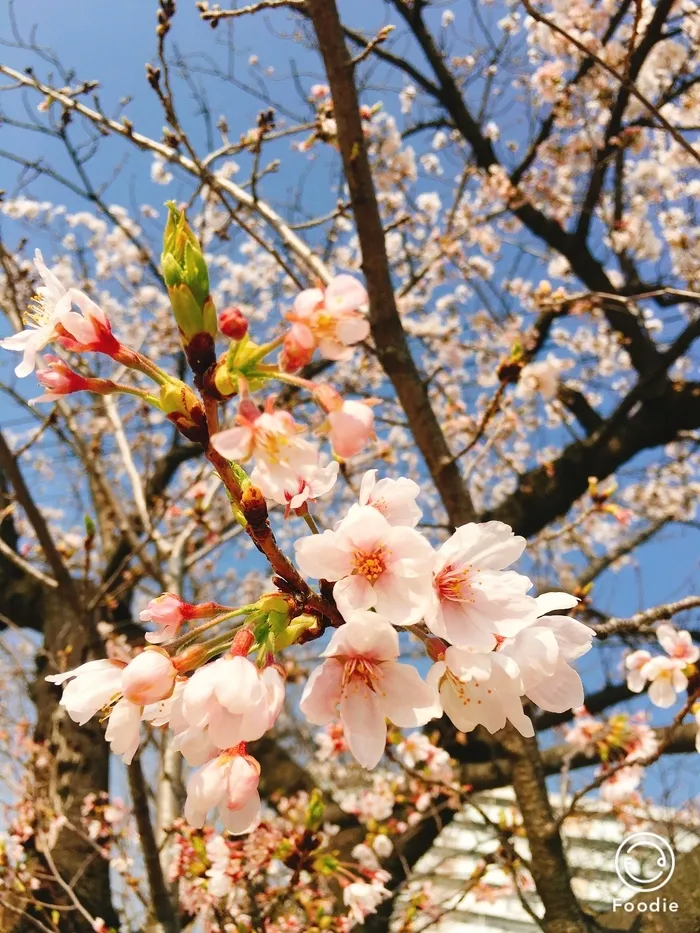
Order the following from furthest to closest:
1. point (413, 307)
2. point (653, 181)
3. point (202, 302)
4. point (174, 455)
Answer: point (413, 307) < point (653, 181) < point (174, 455) < point (202, 302)

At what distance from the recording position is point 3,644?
11.1 ft

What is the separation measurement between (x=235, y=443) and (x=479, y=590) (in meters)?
0.38

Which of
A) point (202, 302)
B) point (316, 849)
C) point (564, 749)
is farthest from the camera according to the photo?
point (564, 749)

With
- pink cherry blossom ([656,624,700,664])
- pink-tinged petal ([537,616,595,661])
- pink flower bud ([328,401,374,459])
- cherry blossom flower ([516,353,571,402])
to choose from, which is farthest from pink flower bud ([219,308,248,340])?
cherry blossom flower ([516,353,571,402])

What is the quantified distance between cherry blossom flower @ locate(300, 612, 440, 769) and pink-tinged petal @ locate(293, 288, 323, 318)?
1.41 ft

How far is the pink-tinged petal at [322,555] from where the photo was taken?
0.78 meters

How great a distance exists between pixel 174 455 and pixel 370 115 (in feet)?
11.2

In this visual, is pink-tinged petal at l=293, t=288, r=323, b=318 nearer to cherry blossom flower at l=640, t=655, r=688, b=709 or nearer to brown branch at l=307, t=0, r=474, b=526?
brown branch at l=307, t=0, r=474, b=526

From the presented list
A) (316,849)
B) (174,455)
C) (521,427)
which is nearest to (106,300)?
(174,455)

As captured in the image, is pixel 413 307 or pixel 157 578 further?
pixel 413 307

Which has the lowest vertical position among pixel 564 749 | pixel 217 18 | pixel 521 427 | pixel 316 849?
pixel 316 849

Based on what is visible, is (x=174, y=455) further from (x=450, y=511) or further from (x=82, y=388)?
(x=82, y=388)

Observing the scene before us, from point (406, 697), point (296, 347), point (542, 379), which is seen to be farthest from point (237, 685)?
point (542, 379)

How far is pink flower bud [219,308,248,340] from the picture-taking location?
70cm
